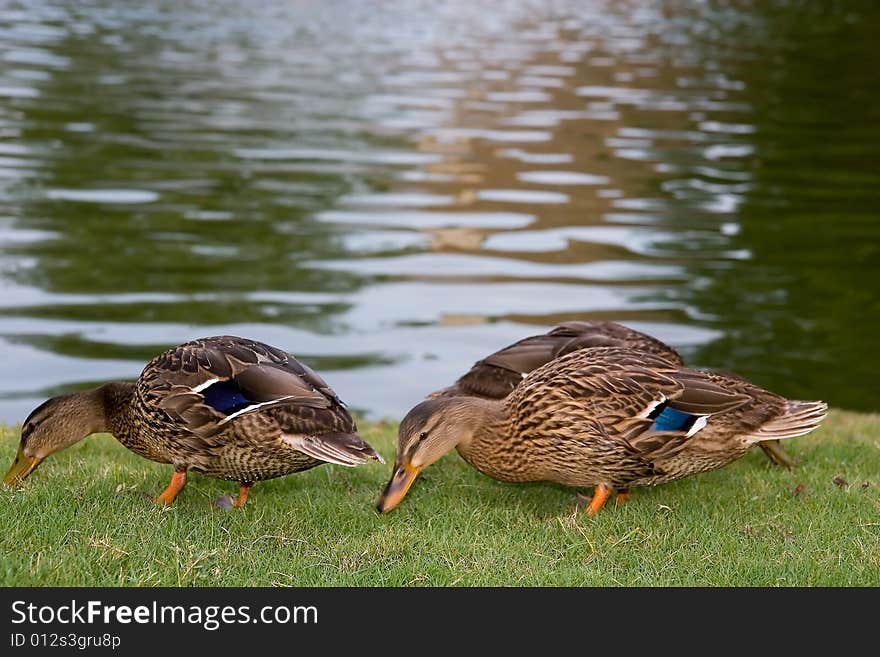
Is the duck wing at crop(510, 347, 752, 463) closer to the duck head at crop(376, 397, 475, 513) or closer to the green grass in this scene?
the duck head at crop(376, 397, 475, 513)

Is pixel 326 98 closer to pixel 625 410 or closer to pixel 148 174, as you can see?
pixel 148 174

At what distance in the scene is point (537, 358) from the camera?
25.5 feet

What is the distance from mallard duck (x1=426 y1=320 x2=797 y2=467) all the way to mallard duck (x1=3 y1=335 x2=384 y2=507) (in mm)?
1336

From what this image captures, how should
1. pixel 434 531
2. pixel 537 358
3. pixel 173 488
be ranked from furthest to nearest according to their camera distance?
pixel 537 358, pixel 173 488, pixel 434 531

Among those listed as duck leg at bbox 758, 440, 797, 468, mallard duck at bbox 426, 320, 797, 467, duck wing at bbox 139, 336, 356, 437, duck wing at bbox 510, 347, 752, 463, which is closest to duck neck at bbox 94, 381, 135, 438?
duck wing at bbox 139, 336, 356, 437

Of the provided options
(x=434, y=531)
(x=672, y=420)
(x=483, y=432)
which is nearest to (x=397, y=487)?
(x=434, y=531)

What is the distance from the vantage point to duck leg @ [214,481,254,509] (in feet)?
22.4

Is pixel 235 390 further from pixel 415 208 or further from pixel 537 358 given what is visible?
pixel 415 208

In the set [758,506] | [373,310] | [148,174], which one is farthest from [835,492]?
[148,174]

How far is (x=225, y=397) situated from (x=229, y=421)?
0.12 meters

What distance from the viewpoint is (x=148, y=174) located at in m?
19.7

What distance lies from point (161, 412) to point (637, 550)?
245 cm

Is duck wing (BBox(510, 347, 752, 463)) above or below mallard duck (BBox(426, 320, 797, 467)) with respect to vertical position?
above

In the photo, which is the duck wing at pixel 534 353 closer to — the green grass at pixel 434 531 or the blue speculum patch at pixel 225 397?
the green grass at pixel 434 531
